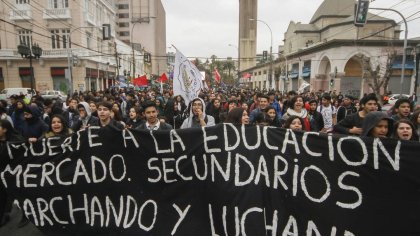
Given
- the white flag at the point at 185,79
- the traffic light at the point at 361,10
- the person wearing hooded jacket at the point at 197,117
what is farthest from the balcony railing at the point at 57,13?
the person wearing hooded jacket at the point at 197,117

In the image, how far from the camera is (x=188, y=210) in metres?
3.04

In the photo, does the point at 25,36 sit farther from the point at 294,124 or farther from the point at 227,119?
the point at 294,124

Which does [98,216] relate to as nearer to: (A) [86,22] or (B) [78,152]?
(B) [78,152]

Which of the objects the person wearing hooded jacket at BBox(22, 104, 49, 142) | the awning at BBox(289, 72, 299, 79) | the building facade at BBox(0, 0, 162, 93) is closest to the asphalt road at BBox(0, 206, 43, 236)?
the person wearing hooded jacket at BBox(22, 104, 49, 142)

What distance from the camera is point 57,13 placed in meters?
31.1

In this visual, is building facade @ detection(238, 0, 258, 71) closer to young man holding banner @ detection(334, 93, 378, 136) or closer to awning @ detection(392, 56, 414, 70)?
awning @ detection(392, 56, 414, 70)

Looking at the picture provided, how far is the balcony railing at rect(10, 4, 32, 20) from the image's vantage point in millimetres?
30917

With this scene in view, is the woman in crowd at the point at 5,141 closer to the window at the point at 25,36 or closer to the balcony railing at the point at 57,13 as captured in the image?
the balcony railing at the point at 57,13

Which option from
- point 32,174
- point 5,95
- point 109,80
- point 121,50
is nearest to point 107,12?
point 121,50

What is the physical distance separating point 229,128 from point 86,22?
33874 mm

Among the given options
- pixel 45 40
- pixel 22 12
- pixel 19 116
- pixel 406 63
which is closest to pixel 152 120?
pixel 19 116

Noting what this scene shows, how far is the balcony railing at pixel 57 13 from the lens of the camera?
30.9 m

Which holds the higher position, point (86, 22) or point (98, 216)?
point (86, 22)

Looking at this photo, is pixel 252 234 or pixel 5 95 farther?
pixel 5 95
